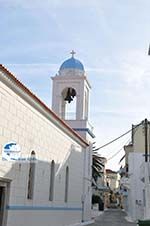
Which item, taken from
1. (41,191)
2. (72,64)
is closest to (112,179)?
(72,64)

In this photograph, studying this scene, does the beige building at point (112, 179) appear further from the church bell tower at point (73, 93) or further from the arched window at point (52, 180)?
the arched window at point (52, 180)

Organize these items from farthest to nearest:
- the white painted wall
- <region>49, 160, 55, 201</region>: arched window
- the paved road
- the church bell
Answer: the white painted wall → the church bell → the paved road → <region>49, 160, 55, 201</region>: arched window

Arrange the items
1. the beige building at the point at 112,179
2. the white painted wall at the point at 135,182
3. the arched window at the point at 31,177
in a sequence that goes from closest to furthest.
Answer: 1. the arched window at the point at 31,177
2. the white painted wall at the point at 135,182
3. the beige building at the point at 112,179

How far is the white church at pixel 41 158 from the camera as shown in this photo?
14.9 metres

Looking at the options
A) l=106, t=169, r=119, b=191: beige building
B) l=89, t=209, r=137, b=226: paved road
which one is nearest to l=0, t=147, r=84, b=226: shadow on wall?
l=89, t=209, r=137, b=226: paved road

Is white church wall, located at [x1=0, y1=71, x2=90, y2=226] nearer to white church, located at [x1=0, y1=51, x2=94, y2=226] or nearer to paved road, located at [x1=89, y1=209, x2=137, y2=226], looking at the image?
white church, located at [x1=0, y1=51, x2=94, y2=226]

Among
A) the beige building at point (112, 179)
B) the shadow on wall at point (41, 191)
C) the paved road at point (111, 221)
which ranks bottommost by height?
the paved road at point (111, 221)

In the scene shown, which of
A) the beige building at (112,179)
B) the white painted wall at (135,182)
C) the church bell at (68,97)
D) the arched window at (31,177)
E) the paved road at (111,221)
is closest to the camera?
the arched window at (31,177)

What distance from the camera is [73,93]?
106 ft

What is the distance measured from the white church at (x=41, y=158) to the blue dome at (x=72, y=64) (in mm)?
589

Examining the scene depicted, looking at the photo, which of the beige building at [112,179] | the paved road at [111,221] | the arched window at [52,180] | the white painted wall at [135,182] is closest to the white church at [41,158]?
the arched window at [52,180]

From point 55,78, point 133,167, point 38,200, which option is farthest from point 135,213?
point 38,200

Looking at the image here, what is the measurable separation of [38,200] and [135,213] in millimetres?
19135

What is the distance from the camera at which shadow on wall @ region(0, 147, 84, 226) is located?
1499cm
